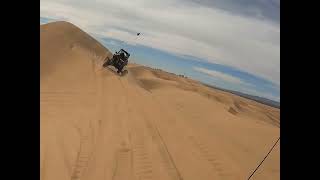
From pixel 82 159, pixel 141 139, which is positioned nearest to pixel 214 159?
pixel 141 139

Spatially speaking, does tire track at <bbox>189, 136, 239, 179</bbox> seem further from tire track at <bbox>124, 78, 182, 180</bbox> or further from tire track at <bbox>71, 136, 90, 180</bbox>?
tire track at <bbox>71, 136, 90, 180</bbox>

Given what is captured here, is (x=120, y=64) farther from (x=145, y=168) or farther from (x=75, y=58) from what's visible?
(x=145, y=168)

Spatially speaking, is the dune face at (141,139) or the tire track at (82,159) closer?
the tire track at (82,159)

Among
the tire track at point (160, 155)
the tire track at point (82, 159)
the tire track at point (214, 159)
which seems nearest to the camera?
the tire track at point (82, 159)

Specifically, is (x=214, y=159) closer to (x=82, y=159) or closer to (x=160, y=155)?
(x=160, y=155)

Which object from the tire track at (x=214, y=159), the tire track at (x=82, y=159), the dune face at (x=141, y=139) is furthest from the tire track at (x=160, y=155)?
the tire track at (x=82, y=159)

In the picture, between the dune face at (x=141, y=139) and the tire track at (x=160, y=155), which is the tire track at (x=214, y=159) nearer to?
the dune face at (x=141, y=139)

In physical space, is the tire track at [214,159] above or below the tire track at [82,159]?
below

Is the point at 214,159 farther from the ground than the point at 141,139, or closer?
closer

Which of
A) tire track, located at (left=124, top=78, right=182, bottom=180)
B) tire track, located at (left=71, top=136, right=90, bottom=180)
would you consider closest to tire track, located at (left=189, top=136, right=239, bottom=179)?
tire track, located at (left=124, top=78, right=182, bottom=180)

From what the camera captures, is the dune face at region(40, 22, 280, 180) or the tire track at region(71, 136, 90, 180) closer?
the tire track at region(71, 136, 90, 180)

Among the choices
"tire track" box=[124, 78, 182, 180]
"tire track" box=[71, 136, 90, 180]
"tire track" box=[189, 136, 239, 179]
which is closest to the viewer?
"tire track" box=[71, 136, 90, 180]
